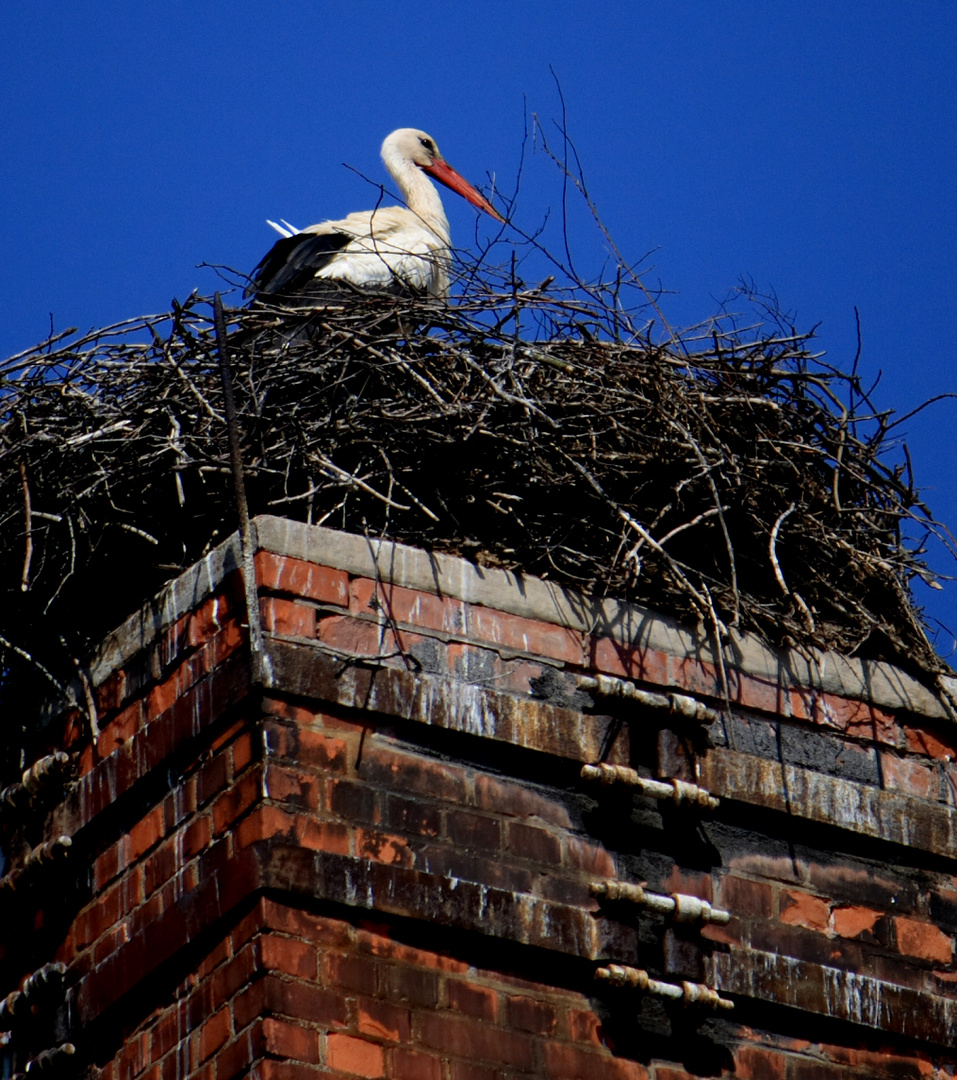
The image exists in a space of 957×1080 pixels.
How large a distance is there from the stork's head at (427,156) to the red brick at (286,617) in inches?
258

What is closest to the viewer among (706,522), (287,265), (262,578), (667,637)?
(262,578)

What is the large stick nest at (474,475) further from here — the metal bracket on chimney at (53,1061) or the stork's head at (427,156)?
the stork's head at (427,156)

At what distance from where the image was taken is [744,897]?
548 centimetres

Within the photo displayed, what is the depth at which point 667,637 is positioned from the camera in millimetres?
5875

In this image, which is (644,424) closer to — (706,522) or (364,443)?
(706,522)

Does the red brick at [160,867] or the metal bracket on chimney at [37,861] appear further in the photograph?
the metal bracket on chimney at [37,861]

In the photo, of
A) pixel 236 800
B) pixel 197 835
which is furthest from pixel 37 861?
pixel 236 800

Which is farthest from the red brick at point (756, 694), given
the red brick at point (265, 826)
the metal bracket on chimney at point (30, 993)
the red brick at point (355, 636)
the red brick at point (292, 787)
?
the metal bracket on chimney at point (30, 993)

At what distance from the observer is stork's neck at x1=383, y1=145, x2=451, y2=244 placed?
10.9 metres

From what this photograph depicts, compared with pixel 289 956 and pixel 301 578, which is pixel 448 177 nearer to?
pixel 301 578

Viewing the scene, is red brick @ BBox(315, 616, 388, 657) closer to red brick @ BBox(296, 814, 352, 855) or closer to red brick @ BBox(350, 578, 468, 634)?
red brick @ BBox(350, 578, 468, 634)

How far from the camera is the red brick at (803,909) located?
5535 millimetres

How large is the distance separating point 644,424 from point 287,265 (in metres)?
3.13

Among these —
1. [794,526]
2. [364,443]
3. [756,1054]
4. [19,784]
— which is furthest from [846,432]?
[19,784]
